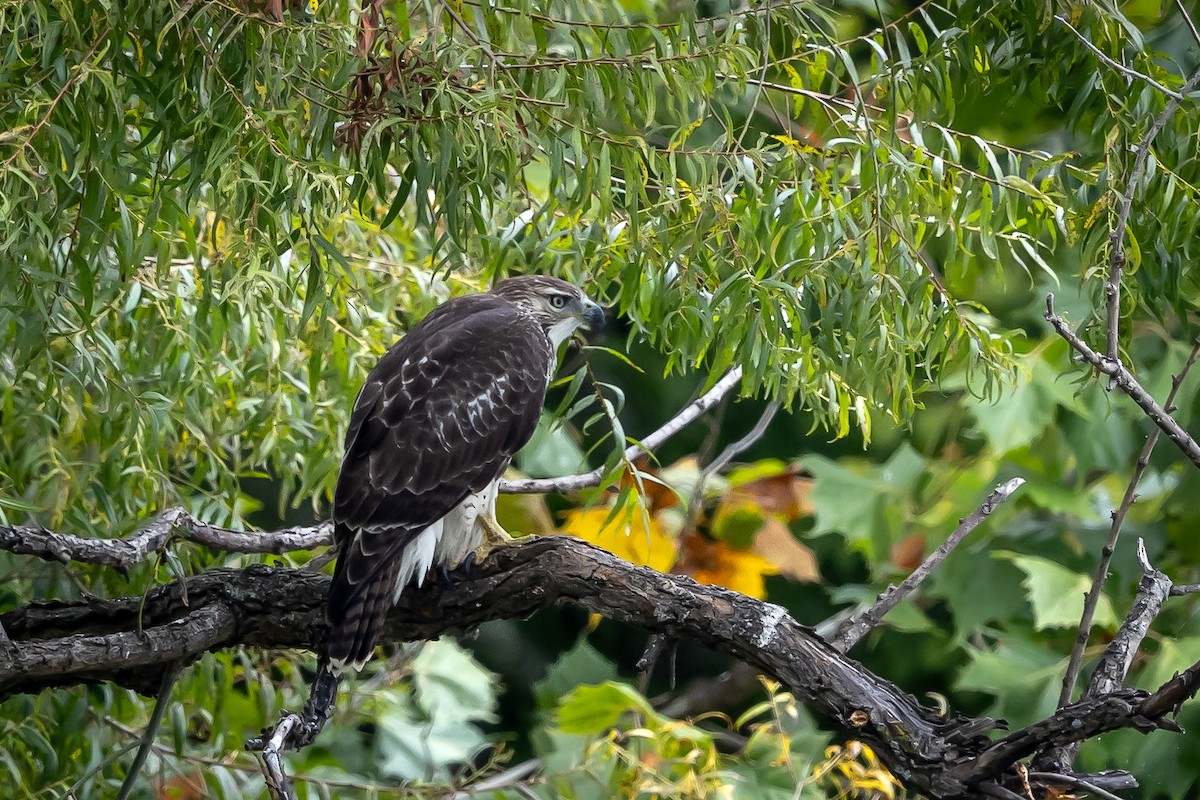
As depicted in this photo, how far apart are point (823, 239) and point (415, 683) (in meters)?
3.16

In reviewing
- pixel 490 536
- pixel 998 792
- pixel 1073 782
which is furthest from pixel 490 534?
pixel 1073 782

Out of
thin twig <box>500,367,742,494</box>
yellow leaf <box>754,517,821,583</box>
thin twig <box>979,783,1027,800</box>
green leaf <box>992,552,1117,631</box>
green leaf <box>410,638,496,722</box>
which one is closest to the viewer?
thin twig <box>979,783,1027,800</box>

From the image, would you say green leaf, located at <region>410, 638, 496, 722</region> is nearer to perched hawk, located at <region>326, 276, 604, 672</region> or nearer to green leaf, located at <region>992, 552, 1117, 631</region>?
perched hawk, located at <region>326, 276, 604, 672</region>

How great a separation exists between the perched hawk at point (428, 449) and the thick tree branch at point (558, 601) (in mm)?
117

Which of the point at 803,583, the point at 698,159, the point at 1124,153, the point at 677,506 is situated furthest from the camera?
the point at 803,583

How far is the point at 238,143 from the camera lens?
7.45ft

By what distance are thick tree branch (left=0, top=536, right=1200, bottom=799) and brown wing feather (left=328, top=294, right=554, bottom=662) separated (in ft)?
0.41

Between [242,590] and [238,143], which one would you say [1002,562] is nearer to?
[242,590]

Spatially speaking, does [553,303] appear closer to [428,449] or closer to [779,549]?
[428,449]

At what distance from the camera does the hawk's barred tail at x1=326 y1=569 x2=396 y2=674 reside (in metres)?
2.64

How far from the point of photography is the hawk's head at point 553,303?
347cm

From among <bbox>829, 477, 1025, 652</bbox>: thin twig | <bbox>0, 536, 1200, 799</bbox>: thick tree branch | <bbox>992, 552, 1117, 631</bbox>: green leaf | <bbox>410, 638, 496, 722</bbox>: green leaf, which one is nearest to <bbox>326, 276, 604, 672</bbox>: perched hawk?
<bbox>0, 536, 1200, 799</bbox>: thick tree branch

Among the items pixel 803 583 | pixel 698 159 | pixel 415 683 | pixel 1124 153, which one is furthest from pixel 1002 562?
pixel 698 159

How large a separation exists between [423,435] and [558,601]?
60 centimetres
